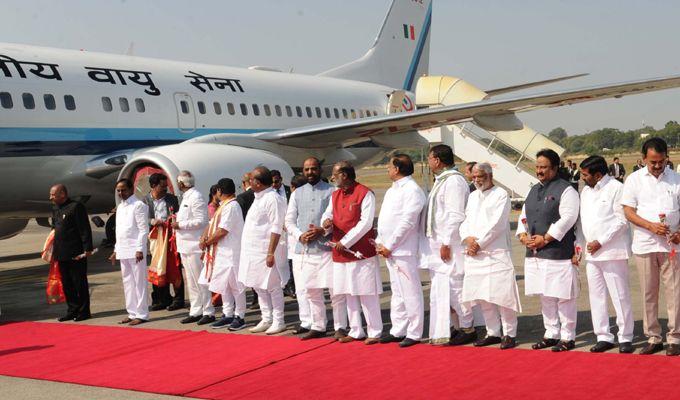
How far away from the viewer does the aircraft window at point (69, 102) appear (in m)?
12.8

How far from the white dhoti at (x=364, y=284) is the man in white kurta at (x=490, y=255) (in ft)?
2.74

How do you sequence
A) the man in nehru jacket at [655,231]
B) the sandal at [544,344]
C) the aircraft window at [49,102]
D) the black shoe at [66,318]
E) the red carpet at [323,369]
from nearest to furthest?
the red carpet at [323,369] < the man in nehru jacket at [655,231] < the sandal at [544,344] < the black shoe at [66,318] < the aircraft window at [49,102]

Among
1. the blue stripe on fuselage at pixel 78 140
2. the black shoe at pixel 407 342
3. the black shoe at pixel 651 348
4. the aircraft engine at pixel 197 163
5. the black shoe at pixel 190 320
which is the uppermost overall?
the blue stripe on fuselage at pixel 78 140

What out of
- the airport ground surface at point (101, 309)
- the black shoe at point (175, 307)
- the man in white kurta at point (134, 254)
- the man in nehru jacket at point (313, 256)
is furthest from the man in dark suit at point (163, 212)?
the man in nehru jacket at point (313, 256)

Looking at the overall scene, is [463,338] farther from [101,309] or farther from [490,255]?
[101,309]

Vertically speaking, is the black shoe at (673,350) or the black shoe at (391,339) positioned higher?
the black shoe at (391,339)

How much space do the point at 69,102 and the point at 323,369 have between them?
7998mm

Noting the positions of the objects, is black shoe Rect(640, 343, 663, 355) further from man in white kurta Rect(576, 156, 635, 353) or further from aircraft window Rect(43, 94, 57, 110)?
aircraft window Rect(43, 94, 57, 110)

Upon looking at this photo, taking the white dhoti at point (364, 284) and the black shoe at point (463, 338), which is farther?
the white dhoti at point (364, 284)

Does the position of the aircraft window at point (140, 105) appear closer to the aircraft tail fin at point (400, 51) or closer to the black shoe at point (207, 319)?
the black shoe at point (207, 319)

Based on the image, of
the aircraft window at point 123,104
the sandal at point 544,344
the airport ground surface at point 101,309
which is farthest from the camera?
the aircraft window at point 123,104

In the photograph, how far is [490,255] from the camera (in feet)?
22.3

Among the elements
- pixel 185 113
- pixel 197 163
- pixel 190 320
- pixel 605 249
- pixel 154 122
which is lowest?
pixel 190 320

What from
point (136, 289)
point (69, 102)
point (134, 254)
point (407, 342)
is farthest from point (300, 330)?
point (69, 102)
